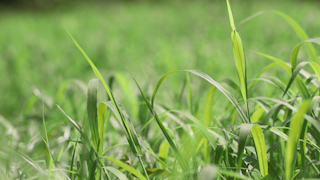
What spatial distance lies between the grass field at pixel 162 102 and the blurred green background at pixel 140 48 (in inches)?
0.6

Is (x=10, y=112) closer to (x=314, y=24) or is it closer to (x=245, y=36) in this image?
(x=245, y=36)

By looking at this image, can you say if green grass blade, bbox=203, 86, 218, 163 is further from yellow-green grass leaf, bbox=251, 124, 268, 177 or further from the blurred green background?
the blurred green background

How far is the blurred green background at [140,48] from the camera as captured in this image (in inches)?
84.8

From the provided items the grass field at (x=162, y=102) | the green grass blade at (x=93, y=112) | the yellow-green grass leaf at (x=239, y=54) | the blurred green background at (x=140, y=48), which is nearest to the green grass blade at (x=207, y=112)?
the grass field at (x=162, y=102)

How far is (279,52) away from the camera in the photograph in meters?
2.36

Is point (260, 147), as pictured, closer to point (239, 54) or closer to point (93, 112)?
point (239, 54)

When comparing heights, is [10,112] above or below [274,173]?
below

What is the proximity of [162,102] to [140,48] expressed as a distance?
4.89 feet

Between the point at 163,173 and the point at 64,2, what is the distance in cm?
946

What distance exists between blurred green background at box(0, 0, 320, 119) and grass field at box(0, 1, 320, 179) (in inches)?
0.6

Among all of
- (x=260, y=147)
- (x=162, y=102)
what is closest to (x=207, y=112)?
(x=260, y=147)

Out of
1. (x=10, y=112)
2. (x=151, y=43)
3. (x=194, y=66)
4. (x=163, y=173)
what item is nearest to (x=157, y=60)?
(x=194, y=66)

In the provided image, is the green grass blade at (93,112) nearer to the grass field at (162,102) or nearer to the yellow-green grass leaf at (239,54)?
the grass field at (162,102)

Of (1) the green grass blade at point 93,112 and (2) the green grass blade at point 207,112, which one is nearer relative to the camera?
(1) the green grass blade at point 93,112
